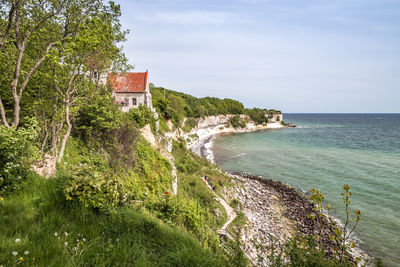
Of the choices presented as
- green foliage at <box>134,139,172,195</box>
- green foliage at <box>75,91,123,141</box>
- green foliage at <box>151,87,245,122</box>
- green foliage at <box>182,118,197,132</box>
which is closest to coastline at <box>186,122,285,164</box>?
green foliage at <box>182,118,197,132</box>

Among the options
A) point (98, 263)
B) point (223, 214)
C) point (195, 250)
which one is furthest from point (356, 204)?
point (98, 263)

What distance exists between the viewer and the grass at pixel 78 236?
3270 mm

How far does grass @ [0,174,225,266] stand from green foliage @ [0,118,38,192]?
314mm

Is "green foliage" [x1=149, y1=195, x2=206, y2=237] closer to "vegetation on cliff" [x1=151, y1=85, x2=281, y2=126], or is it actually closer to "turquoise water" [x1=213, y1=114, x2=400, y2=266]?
"turquoise water" [x1=213, y1=114, x2=400, y2=266]

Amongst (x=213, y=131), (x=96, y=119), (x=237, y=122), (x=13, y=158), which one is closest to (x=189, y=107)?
(x=213, y=131)

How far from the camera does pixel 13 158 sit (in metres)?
5.40

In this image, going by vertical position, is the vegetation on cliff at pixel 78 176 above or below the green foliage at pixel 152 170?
above

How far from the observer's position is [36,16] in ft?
26.9

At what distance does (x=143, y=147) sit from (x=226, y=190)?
11.3 metres

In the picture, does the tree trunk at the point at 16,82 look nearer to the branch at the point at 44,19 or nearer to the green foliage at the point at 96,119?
the branch at the point at 44,19

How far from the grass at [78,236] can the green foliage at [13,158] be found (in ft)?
1.03

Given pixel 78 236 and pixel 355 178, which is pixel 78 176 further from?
pixel 355 178

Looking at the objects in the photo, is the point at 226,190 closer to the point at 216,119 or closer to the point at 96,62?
the point at 96,62

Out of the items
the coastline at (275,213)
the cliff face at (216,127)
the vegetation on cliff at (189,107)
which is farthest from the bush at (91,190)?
the cliff face at (216,127)
